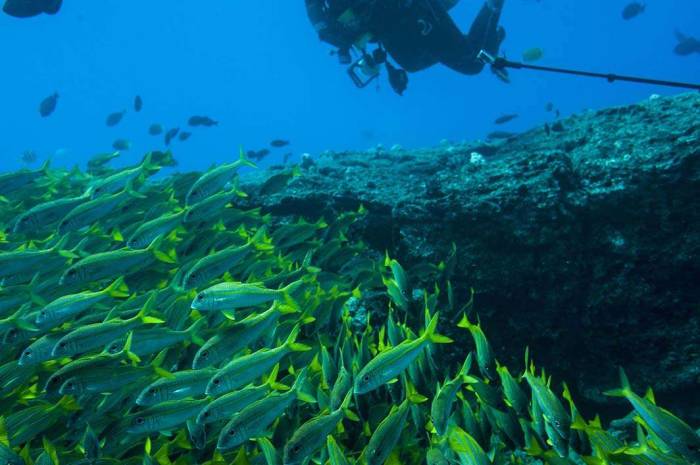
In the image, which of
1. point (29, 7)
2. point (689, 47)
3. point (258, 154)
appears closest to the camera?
point (29, 7)

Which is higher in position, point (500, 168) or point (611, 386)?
point (500, 168)

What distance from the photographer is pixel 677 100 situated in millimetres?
6117

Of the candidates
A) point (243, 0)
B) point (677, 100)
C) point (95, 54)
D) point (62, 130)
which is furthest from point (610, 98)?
point (62, 130)

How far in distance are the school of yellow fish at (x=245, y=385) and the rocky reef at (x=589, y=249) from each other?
2.17ft

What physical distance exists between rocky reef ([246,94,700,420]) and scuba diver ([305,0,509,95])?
4450mm

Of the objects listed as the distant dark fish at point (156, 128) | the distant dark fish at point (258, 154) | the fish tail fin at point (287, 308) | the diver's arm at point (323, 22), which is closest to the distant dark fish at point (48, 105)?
the distant dark fish at point (156, 128)

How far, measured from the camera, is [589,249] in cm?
466

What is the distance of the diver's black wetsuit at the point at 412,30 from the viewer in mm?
9289

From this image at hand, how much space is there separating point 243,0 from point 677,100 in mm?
166643

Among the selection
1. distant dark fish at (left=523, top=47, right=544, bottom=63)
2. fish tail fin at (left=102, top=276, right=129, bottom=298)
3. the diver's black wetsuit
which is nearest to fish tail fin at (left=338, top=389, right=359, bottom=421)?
fish tail fin at (left=102, top=276, right=129, bottom=298)

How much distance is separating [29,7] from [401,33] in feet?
23.9

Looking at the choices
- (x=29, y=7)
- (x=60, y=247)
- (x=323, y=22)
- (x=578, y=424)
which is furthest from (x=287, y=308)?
(x=29, y=7)

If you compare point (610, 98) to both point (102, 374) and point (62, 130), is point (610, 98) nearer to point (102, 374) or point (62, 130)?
point (102, 374)

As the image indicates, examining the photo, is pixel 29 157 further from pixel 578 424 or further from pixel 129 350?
pixel 578 424
